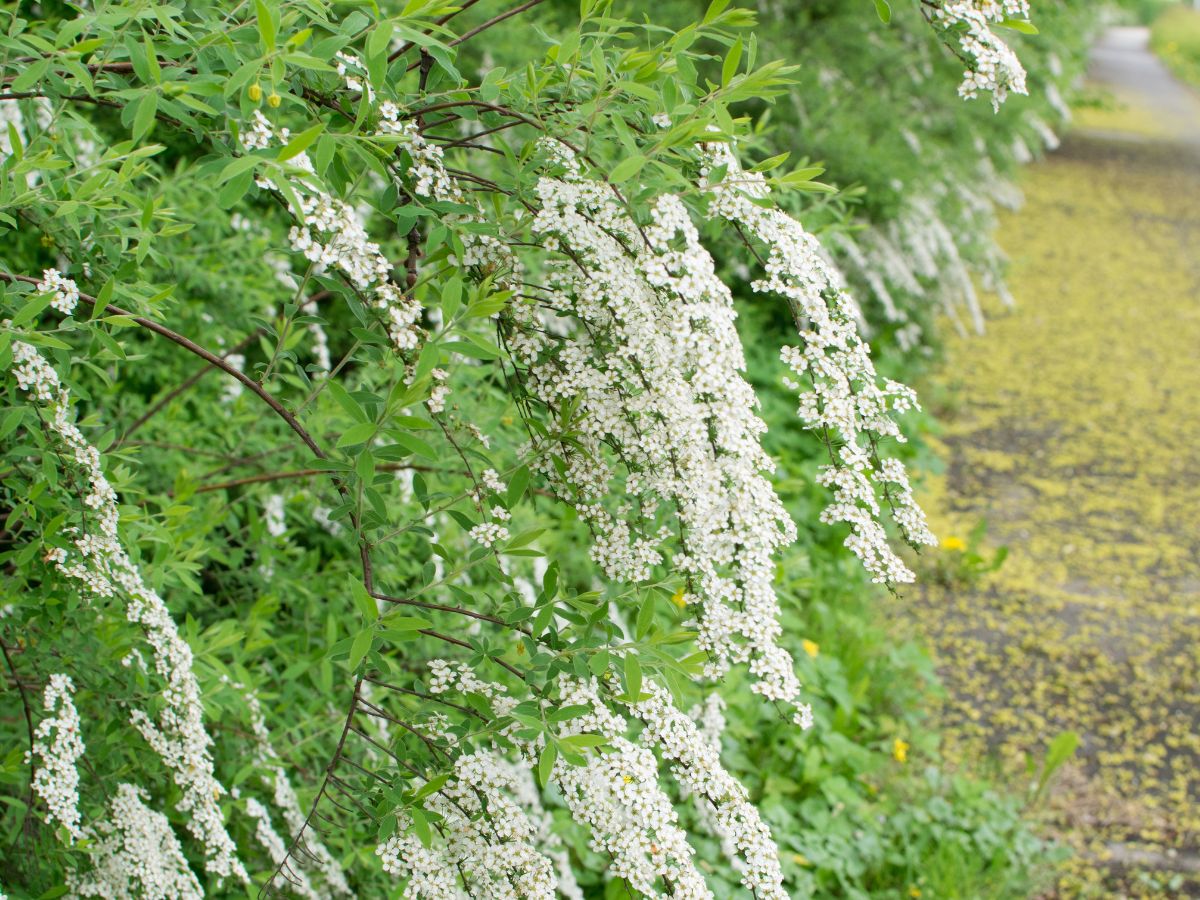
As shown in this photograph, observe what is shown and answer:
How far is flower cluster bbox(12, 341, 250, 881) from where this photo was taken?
5.63 feet

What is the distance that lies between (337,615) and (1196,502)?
5553mm

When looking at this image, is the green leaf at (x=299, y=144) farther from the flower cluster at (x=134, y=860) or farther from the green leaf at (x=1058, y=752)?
the green leaf at (x=1058, y=752)

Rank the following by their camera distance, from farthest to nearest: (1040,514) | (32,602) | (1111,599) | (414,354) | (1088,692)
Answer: (1040,514)
(1111,599)
(1088,692)
(32,602)
(414,354)

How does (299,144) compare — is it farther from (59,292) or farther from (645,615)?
(645,615)

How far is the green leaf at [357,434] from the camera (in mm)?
1467

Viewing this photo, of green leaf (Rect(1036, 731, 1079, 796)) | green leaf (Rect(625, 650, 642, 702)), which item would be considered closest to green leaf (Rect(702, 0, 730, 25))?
green leaf (Rect(625, 650, 642, 702))

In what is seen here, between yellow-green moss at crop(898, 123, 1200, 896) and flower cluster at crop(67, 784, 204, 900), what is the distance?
9.79 feet

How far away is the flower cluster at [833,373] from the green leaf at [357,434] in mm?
579

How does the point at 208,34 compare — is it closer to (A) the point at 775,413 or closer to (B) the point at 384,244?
(B) the point at 384,244

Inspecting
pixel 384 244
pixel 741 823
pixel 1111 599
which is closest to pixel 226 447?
pixel 384 244


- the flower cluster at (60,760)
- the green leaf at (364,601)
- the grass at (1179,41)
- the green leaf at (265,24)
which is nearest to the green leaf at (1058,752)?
the green leaf at (364,601)

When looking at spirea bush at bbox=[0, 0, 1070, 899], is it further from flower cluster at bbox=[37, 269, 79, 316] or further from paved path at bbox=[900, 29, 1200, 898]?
paved path at bbox=[900, 29, 1200, 898]

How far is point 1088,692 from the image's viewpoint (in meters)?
4.78

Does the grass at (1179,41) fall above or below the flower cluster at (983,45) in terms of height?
below
